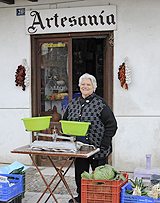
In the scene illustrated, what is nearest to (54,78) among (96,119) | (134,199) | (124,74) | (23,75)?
(23,75)

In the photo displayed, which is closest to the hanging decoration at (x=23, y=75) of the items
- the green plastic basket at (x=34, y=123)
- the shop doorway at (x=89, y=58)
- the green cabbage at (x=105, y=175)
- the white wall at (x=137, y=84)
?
the shop doorway at (x=89, y=58)

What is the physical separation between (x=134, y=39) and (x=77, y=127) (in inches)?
122

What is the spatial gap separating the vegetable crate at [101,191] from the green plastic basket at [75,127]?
1.93ft

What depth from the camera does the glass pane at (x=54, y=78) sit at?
302 inches

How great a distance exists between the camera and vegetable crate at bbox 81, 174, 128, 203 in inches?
158

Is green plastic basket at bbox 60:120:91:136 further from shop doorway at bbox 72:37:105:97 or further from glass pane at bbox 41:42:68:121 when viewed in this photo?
shop doorway at bbox 72:37:105:97

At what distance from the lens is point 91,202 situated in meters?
4.09

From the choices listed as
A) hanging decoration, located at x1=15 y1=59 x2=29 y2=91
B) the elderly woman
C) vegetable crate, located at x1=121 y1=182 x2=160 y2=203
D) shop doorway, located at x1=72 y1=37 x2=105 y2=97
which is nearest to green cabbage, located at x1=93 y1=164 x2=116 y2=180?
vegetable crate, located at x1=121 y1=182 x2=160 y2=203

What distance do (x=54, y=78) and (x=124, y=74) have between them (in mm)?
1467

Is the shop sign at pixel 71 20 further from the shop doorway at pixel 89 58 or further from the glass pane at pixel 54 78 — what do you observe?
the shop doorway at pixel 89 58

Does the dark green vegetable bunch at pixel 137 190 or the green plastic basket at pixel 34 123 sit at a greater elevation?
the green plastic basket at pixel 34 123

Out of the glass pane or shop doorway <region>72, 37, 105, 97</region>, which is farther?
shop doorway <region>72, 37, 105, 97</region>

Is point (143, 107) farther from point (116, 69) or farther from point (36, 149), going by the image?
point (36, 149)

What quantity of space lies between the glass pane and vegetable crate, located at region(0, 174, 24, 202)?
2877 mm
